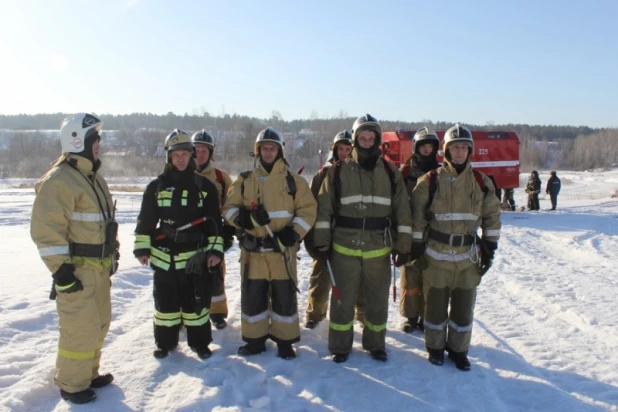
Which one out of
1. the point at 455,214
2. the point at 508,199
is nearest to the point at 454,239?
the point at 455,214

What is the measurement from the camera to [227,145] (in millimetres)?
74938

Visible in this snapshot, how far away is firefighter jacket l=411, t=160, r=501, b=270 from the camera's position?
14.0 feet

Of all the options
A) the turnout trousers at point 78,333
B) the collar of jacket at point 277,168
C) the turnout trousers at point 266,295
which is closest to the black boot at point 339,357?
the turnout trousers at point 266,295

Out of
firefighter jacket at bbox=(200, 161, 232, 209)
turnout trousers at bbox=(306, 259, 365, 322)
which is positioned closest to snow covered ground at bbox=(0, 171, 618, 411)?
turnout trousers at bbox=(306, 259, 365, 322)

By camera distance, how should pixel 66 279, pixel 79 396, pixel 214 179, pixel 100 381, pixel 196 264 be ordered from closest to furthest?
pixel 66 279
pixel 79 396
pixel 100 381
pixel 196 264
pixel 214 179

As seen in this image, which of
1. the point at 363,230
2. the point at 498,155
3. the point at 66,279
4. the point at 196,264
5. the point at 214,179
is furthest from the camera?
the point at 498,155

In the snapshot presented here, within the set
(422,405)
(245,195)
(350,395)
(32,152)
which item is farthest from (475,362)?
(32,152)

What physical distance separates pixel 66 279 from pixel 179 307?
1.25m

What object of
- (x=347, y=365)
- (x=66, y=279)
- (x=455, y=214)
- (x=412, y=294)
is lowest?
(x=347, y=365)

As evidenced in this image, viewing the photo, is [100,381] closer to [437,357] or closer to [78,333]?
[78,333]

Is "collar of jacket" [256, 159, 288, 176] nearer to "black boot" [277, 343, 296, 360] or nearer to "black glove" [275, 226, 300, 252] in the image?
"black glove" [275, 226, 300, 252]

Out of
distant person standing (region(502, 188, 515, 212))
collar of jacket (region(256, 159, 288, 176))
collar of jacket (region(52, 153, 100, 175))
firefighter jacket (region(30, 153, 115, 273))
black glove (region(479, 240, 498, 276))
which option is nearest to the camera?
firefighter jacket (region(30, 153, 115, 273))

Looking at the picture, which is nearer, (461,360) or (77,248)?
(77,248)

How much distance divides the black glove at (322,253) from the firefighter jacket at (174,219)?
100 centimetres
